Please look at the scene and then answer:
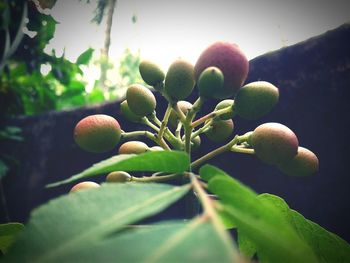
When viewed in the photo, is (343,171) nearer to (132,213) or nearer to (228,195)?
(228,195)

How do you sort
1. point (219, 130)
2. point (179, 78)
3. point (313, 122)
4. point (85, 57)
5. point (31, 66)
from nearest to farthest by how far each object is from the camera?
point (179, 78) → point (219, 130) → point (313, 122) → point (31, 66) → point (85, 57)

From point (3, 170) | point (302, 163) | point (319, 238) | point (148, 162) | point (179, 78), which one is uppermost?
point (179, 78)

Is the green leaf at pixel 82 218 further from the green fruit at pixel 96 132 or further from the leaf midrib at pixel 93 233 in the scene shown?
the green fruit at pixel 96 132

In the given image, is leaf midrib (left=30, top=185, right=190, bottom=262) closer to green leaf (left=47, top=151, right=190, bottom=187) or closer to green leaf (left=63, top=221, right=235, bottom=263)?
green leaf (left=63, top=221, right=235, bottom=263)

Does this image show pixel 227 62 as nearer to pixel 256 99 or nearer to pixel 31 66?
pixel 256 99

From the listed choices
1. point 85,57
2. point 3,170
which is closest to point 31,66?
point 3,170

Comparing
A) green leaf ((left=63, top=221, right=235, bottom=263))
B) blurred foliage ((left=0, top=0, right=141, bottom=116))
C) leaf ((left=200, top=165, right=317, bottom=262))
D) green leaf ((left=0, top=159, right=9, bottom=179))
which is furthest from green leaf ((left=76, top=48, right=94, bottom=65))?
green leaf ((left=63, top=221, right=235, bottom=263))
